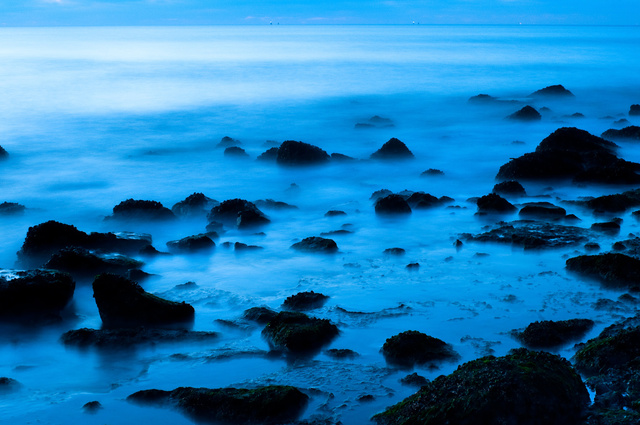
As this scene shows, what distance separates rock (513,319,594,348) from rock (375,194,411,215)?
4196mm

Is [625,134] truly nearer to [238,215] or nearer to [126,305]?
[238,215]

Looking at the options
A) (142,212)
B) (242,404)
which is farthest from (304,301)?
(142,212)

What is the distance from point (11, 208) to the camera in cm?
1048

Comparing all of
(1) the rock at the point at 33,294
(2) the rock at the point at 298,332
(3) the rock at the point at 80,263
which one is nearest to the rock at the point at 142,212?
(3) the rock at the point at 80,263

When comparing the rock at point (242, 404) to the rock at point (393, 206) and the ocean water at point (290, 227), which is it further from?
the rock at point (393, 206)

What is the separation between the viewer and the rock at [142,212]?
965cm

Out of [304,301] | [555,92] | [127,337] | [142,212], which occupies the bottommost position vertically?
[127,337]

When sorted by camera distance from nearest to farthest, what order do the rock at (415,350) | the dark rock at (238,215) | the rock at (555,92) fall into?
1. the rock at (415,350)
2. the dark rock at (238,215)
3. the rock at (555,92)

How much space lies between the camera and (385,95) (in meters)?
27.2

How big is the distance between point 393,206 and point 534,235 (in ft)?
7.33

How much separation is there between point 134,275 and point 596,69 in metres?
38.6

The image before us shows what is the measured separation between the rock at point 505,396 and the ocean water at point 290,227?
778mm

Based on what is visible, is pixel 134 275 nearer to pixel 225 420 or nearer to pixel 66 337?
pixel 66 337

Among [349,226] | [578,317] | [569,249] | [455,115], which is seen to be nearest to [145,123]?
[455,115]
